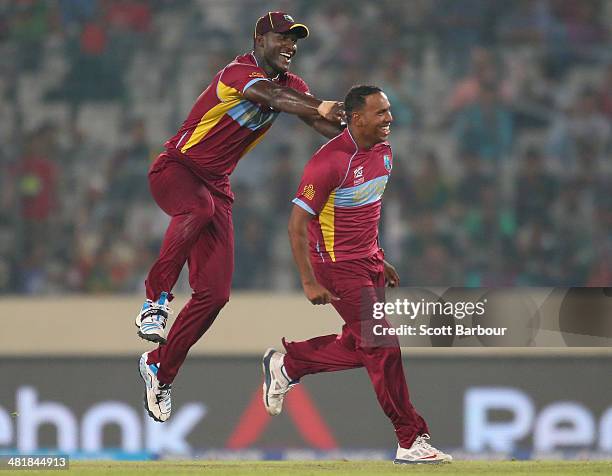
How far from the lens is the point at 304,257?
6312mm

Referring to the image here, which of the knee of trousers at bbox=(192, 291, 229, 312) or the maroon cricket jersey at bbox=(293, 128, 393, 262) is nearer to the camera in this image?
the maroon cricket jersey at bbox=(293, 128, 393, 262)

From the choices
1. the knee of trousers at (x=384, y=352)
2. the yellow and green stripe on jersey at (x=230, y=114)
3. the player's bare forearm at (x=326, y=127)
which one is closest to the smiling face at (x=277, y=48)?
the yellow and green stripe on jersey at (x=230, y=114)

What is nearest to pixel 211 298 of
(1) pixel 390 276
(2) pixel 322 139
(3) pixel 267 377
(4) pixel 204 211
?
(4) pixel 204 211

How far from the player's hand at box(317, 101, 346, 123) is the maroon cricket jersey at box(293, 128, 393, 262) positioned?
0.32 m

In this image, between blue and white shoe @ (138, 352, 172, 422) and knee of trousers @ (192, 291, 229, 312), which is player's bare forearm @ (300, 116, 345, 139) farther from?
blue and white shoe @ (138, 352, 172, 422)

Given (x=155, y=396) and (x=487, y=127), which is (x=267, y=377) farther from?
(x=487, y=127)

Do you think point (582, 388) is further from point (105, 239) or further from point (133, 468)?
point (105, 239)

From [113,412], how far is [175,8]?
13.4ft

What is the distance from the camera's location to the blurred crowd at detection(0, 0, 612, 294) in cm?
1013

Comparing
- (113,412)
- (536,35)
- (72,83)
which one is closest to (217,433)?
(113,412)

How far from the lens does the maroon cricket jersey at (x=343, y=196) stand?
639 centimetres

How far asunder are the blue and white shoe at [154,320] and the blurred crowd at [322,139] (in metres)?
3.31

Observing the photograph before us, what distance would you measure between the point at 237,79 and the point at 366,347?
5.30ft

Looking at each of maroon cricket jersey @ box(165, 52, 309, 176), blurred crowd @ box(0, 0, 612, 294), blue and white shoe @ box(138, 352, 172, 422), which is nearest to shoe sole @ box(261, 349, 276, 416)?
blue and white shoe @ box(138, 352, 172, 422)
